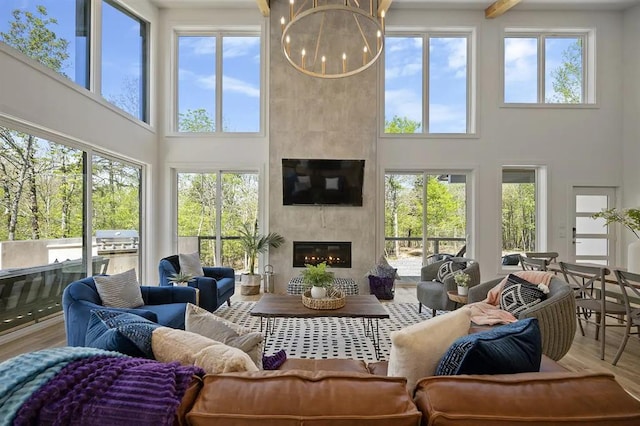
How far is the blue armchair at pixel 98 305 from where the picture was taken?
2.37 m

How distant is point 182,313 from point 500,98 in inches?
256

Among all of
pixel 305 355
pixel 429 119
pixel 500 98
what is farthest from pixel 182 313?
pixel 500 98

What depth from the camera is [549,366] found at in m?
1.66

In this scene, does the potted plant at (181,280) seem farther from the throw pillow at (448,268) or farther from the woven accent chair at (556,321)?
the woven accent chair at (556,321)

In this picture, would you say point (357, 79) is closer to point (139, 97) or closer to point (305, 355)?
point (139, 97)

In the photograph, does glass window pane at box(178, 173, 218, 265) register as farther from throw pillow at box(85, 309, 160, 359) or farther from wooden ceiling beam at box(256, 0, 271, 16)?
throw pillow at box(85, 309, 160, 359)

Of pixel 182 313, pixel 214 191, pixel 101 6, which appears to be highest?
pixel 101 6

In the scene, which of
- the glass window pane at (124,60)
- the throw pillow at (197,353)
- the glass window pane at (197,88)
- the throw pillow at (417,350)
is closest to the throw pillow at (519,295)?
the throw pillow at (417,350)

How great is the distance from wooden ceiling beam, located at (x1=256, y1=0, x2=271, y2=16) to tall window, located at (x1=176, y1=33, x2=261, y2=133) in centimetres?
49

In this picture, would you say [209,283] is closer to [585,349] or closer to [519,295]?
[519,295]

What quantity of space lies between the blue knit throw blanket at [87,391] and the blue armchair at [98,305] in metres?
1.04

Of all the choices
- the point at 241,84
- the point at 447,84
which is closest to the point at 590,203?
the point at 447,84

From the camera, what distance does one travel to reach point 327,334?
374cm

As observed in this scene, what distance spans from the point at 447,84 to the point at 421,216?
2.63 meters
